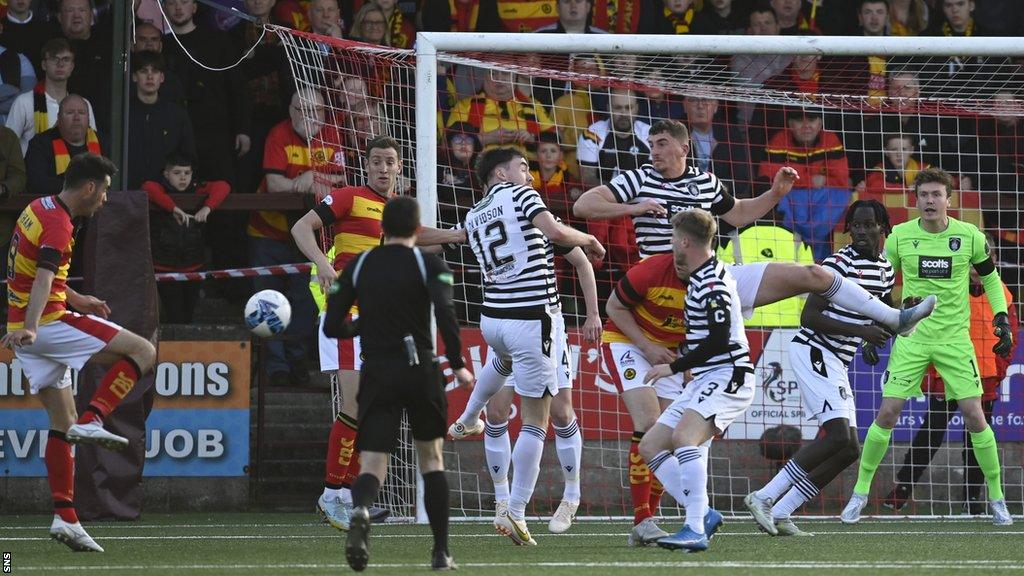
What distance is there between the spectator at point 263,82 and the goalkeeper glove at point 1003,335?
6603mm

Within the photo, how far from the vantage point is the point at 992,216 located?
13.6 m

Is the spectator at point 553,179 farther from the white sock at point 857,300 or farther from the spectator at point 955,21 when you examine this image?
the spectator at point 955,21

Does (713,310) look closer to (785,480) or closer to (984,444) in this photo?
(785,480)

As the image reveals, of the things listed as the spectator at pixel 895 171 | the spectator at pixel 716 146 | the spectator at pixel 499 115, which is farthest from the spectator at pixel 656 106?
the spectator at pixel 895 171

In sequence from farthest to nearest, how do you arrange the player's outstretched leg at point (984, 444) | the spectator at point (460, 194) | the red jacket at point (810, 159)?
1. the red jacket at point (810, 159)
2. the spectator at point (460, 194)
3. the player's outstretched leg at point (984, 444)

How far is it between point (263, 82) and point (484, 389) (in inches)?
222

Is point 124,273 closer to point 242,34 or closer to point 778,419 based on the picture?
point 242,34

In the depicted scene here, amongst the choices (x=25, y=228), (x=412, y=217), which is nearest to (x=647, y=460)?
(x=412, y=217)

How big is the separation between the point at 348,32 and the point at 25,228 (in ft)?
21.1

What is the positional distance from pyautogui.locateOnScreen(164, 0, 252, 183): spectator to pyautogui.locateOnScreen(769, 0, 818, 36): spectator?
5174 millimetres

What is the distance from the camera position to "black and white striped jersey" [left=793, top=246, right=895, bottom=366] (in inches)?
390

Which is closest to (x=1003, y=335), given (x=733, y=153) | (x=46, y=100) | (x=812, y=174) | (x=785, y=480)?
(x=785, y=480)

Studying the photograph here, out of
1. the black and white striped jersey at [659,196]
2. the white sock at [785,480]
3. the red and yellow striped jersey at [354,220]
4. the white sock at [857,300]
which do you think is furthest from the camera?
the red and yellow striped jersey at [354,220]

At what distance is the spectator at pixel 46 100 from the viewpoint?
42.7 ft
